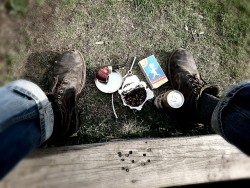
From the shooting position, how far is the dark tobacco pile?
96.7 inches

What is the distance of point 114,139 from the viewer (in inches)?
96.7

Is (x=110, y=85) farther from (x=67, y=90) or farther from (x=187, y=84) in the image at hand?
(x=187, y=84)

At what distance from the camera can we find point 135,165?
220 centimetres

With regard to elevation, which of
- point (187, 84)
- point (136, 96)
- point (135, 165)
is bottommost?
point (135, 165)

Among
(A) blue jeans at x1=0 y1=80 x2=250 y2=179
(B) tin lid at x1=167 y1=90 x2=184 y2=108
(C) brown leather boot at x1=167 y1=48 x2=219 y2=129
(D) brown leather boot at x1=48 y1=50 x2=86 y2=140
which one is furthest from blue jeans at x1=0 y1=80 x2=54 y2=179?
(C) brown leather boot at x1=167 y1=48 x2=219 y2=129

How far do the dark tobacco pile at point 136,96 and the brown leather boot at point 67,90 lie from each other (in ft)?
1.02

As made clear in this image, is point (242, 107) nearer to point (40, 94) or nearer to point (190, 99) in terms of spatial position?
point (190, 99)

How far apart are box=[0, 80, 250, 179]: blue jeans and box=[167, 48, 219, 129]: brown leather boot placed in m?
0.32

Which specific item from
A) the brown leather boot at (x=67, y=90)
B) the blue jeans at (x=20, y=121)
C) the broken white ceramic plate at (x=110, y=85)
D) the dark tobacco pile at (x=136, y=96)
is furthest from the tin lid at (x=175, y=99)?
the blue jeans at (x=20, y=121)

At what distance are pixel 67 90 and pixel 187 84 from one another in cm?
79

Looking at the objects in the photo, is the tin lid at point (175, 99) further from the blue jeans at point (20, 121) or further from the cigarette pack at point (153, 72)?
the blue jeans at point (20, 121)

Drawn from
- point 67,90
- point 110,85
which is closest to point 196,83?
point 110,85

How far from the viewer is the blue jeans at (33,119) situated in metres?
1.61

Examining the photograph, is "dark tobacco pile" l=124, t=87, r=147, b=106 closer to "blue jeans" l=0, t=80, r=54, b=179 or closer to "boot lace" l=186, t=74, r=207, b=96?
"boot lace" l=186, t=74, r=207, b=96
